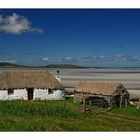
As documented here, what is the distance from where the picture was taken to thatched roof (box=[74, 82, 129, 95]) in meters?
41.4

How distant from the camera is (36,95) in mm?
45062

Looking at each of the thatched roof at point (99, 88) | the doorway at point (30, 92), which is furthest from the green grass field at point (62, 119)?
the doorway at point (30, 92)

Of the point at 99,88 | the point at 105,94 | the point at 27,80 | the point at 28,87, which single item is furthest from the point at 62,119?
the point at 27,80

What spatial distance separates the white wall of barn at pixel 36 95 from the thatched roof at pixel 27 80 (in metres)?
0.48

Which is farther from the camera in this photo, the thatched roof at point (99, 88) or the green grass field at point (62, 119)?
the thatched roof at point (99, 88)

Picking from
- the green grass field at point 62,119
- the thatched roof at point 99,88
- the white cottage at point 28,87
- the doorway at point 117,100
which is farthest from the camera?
the white cottage at point 28,87

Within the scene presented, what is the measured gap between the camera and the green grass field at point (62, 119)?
91.6 ft

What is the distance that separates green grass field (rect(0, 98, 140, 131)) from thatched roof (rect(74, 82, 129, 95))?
2.31 m

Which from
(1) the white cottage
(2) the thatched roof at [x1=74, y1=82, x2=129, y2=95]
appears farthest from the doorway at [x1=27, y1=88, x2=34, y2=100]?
(2) the thatched roof at [x1=74, y1=82, x2=129, y2=95]

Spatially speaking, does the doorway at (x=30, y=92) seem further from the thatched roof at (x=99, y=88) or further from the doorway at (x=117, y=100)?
the doorway at (x=117, y=100)

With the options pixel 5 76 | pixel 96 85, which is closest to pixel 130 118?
pixel 96 85

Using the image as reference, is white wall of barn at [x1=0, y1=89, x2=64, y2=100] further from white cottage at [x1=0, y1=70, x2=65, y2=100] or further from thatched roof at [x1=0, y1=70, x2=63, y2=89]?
thatched roof at [x1=0, y1=70, x2=63, y2=89]

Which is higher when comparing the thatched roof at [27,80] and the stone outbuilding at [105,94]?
the thatched roof at [27,80]
